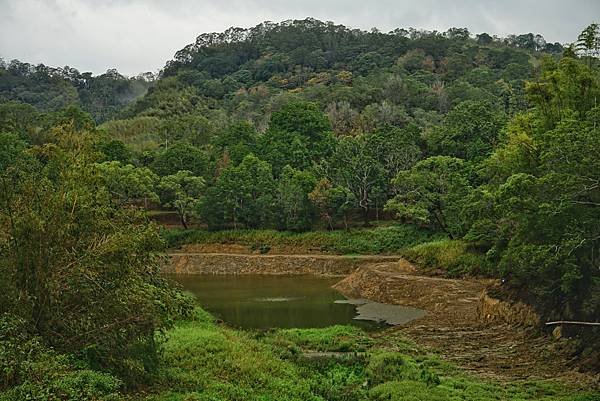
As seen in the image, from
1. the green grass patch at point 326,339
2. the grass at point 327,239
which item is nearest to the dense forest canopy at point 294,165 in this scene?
the grass at point 327,239

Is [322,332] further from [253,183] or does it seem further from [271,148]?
[271,148]

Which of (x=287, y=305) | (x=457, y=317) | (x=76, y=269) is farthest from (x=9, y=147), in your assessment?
(x=76, y=269)

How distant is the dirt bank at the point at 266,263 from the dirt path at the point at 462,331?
6.11 m

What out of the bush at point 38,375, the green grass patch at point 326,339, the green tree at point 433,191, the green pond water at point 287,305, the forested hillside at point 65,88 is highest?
the forested hillside at point 65,88

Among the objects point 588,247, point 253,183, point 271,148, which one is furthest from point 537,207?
point 271,148

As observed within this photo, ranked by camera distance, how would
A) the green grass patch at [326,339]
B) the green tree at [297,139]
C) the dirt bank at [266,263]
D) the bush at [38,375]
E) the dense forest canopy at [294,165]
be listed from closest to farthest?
the bush at [38,375] → the dense forest canopy at [294,165] → the green grass patch at [326,339] → the dirt bank at [266,263] → the green tree at [297,139]

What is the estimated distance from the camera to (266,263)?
5906 centimetres

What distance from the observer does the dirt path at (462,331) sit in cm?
2244

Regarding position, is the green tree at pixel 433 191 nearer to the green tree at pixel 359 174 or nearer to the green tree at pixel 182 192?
the green tree at pixel 359 174

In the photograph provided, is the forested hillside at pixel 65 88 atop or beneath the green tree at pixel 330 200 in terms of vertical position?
atop

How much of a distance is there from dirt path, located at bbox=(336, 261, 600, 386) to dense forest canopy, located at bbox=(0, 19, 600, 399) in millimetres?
2037

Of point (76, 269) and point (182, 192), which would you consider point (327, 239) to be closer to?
point (182, 192)

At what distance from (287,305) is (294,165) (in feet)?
114

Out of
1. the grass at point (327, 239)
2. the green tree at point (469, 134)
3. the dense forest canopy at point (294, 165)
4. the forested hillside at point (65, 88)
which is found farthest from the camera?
the forested hillside at point (65, 88)
